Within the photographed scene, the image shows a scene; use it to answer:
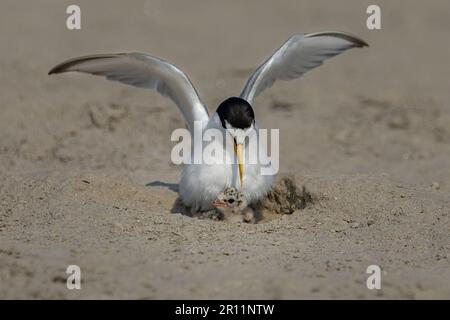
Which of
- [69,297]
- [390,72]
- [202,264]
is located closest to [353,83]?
[390,72]

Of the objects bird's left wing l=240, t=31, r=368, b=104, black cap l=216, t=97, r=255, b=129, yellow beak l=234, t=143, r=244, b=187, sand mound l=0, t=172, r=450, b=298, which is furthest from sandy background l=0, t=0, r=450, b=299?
bird's left wing l=240, t=31, r=368, b=104

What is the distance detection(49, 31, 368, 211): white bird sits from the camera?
5.53 meters

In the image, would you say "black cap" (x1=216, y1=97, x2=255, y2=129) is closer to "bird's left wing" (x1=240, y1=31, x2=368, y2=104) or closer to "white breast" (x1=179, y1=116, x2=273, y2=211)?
"white breast" (x1=179, y1=116, x2=273, y2=211)

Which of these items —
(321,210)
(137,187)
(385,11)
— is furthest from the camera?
(385,11)

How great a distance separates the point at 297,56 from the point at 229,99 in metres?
0.99

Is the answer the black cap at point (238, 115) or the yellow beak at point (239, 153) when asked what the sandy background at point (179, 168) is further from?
the black cap at point (238, 115)

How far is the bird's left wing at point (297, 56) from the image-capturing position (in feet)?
19.9

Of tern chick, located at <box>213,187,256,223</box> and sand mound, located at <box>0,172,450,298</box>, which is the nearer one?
sand mound, located at <box>0,172,450,298</box>

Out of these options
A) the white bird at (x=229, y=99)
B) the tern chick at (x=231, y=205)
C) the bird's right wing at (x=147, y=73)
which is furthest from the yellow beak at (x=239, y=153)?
the bird's right wing at (x=147, y=73)

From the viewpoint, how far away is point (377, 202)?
564 centimetres

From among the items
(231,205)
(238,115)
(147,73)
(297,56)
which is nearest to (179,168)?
(147,73)

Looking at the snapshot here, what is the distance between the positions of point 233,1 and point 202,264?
9.48 meters

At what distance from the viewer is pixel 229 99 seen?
5.53m

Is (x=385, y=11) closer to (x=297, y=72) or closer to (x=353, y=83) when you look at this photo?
(x=353, y=83)
